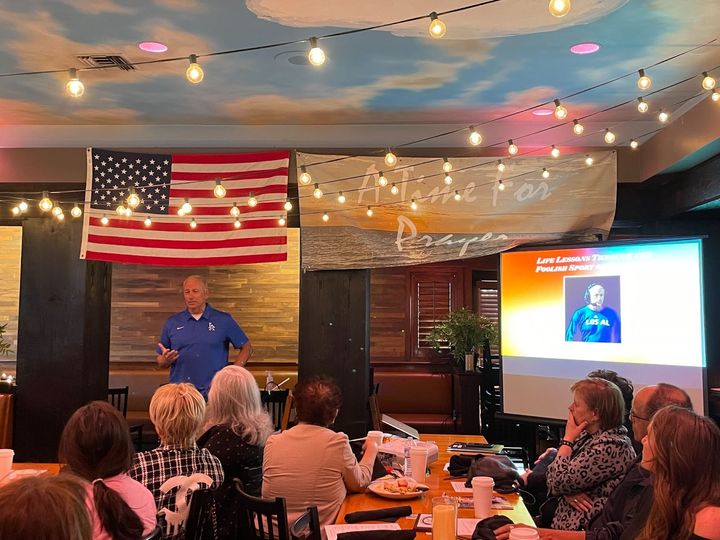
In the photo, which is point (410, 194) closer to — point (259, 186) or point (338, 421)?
point (259, 186)

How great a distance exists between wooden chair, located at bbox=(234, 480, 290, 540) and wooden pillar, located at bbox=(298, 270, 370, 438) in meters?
3.34

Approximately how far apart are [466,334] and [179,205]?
3.76 meters

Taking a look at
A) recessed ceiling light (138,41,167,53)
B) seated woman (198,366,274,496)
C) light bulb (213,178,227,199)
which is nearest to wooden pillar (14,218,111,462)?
light bulb (213,178,227,199)

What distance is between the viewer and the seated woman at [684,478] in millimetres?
2102

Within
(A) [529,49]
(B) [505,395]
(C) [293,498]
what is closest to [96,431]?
(C) [293,498]

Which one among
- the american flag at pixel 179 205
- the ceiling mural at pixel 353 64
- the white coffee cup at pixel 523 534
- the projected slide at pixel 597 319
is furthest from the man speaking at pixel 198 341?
the white coffee cup at pixel 523 534

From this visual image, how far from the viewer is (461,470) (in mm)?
3652

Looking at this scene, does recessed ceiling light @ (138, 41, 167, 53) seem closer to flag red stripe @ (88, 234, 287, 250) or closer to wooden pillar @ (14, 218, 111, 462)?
flag red stripe @ (88, 234, 287, 250)

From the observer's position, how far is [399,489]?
3189mm

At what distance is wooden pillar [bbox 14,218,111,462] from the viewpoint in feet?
20.9

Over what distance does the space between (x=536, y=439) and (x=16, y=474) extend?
457 cm

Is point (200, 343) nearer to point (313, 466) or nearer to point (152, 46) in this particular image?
point (152, 46)

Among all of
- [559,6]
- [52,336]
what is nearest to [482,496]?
[559,6]

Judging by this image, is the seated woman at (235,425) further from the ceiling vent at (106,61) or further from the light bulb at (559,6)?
the light bulb at (559,6)
